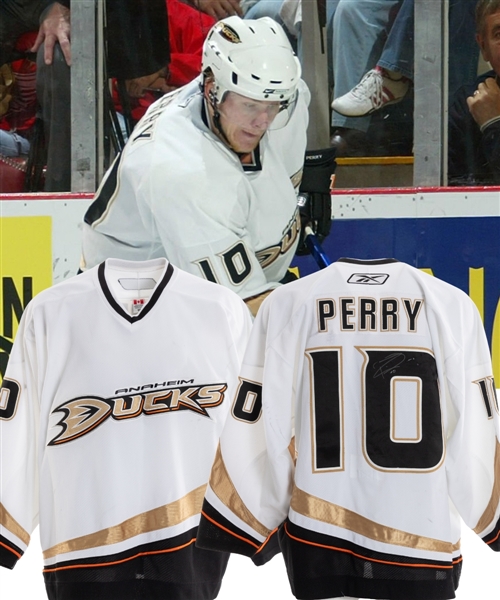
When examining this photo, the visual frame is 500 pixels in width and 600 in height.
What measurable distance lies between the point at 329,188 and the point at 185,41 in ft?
2.38

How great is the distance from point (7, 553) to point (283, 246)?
1.47m

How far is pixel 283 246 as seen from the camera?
123 inches

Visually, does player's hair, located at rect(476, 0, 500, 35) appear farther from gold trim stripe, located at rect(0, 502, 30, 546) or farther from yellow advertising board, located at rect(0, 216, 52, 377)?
gold trim stripe, located at rect(0, 502, 30, 546)

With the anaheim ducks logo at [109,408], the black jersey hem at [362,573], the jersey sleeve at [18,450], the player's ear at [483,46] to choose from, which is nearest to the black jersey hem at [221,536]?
the black jersey hem at [362,573]

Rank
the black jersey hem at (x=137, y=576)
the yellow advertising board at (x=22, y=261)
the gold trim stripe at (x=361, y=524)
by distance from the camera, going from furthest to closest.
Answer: the yellow advertising board at (x=22, y=261)
the black jersey hem at (x=137, y=576)
the gold trim stripe at (x=361, y=524)

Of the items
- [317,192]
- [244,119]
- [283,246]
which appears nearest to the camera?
[244,119]

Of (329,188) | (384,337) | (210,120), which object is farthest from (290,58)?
(384,337)

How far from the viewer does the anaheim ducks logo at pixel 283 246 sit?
122 inches

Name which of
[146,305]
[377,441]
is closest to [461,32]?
[146,305]

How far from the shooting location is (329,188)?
3.26m

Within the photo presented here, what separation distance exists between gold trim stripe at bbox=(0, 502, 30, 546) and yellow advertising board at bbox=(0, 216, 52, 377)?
144 cm

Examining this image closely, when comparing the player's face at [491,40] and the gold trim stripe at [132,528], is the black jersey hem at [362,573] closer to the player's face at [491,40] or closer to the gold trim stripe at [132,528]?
the gold trim stripe at [132,528]

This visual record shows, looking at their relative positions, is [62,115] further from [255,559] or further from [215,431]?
[255,559]
